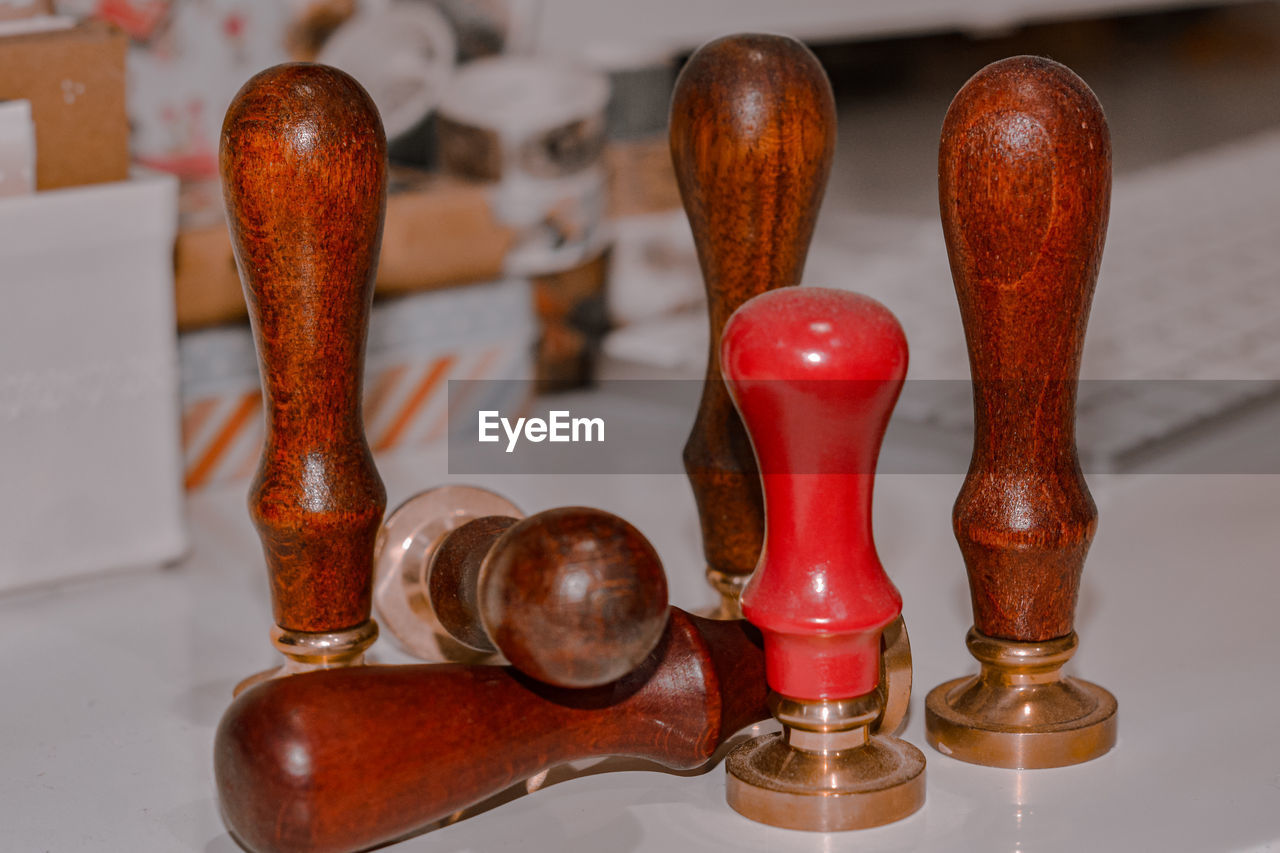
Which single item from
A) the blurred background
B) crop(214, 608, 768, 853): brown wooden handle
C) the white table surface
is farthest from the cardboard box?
crop(214, 608, 768, 853): brown wooden handle

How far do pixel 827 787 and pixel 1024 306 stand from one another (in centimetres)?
12

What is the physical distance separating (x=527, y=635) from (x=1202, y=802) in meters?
0.18

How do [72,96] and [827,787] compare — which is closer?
[827,787]

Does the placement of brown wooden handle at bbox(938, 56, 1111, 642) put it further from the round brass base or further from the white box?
the white box

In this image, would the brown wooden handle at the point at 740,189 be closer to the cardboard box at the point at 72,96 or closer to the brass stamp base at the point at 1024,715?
the brass stamp base at the point at 1024,715

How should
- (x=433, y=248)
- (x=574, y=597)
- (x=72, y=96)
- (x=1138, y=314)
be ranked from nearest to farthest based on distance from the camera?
1. (x=574, y=597)
2. (x=72, y=96)
3. (x=433, y=248)
4. (x=1138, y=314)

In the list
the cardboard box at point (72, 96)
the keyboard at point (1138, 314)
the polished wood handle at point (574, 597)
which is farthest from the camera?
the keyboard at point (1138, 314)

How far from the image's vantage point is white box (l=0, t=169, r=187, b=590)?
20.4 inches

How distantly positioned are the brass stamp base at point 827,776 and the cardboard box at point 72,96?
317 mm

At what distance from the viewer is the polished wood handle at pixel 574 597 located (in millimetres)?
300

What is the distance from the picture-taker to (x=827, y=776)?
34cm

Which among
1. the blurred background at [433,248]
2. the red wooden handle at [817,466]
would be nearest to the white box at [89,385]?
the blurred background at [433,248]

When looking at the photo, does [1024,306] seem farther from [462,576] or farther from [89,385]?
[89,385]

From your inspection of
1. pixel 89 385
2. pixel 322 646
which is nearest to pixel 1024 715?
pixel 322 646
